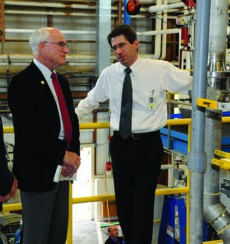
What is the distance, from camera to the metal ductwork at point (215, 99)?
1.94m

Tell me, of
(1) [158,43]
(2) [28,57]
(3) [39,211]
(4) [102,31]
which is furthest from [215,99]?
(1) [158,43]

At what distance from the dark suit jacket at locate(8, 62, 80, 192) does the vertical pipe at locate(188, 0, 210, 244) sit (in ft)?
2.60

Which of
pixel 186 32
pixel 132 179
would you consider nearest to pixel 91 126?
pixel 132 179

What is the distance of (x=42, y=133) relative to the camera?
2219 mm

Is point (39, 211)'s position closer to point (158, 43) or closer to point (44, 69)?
point (44, 69)

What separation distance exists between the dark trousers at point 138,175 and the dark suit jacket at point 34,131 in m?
0.55

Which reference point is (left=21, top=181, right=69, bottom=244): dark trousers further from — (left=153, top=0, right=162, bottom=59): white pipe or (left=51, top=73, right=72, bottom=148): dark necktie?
(left=153, top=0, right=162, bottom=59): white pipe

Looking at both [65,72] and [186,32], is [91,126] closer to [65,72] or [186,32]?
[186,32]

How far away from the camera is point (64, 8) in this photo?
884 centimetres

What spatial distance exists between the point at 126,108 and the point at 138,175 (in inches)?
17.5

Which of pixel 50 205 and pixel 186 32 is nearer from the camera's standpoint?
pixel 50 205

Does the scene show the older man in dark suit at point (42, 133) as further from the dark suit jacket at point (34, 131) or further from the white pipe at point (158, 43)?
the white pipe at point (158, 43)

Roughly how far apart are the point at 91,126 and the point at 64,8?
6.63 m

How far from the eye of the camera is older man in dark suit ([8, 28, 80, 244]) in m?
2.22
